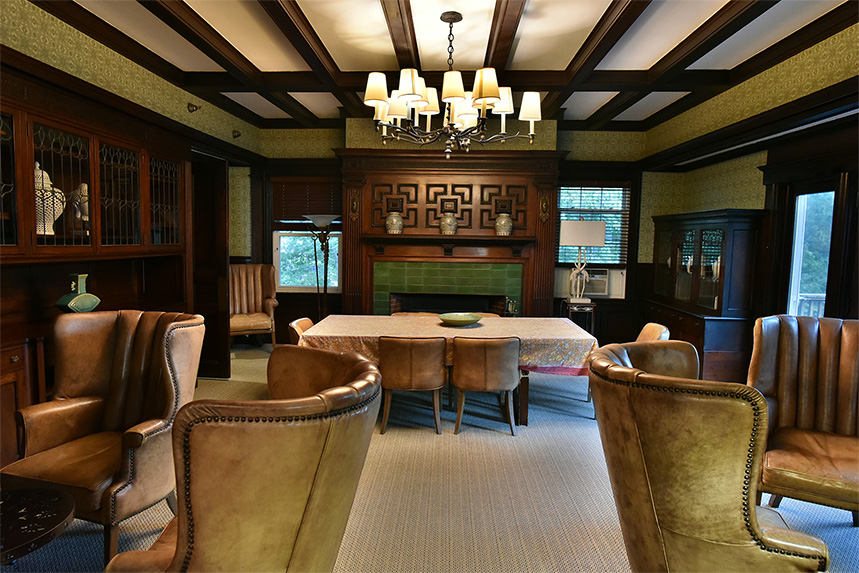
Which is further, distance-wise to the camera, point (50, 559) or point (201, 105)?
point (201, 105)

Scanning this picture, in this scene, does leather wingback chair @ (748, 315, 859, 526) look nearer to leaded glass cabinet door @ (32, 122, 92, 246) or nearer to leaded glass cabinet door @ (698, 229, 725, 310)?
leaded glass cabinet door @ (698, 229, 725, 310)

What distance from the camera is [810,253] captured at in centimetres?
407

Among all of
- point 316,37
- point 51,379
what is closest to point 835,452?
point 316,37

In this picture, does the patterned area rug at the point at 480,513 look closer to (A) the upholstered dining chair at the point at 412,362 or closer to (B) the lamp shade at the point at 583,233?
(A) the upholstered dining chair at the point at 412,362

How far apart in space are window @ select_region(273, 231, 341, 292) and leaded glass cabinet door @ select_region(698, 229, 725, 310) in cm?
426

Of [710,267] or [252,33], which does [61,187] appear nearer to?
→ [252,33]

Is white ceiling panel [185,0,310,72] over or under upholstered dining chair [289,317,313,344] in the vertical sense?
over

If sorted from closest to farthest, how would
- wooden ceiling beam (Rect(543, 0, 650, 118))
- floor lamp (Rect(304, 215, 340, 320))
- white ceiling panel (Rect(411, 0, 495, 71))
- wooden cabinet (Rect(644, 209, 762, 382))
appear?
wooden ceiling beam (Rect(543, 0, 650, 118))
white ceiling panel (Rect(411, 0, 495, 71))
wooden cabinet (Rect(644, 209, 762, 382))
floor lamp (Rect(304, 215, 340, 320))

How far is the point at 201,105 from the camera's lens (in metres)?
4.91

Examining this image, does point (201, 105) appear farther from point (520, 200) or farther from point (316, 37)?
point (520, 200)

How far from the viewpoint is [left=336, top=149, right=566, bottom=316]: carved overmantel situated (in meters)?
5.88

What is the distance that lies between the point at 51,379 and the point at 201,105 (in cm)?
304

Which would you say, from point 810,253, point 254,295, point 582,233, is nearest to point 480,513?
point 810,253

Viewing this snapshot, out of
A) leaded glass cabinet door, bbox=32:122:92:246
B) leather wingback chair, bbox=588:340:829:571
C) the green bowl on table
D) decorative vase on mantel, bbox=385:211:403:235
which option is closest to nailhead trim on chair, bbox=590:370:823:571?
leather wingback chair, bbox=588:340:829:571
